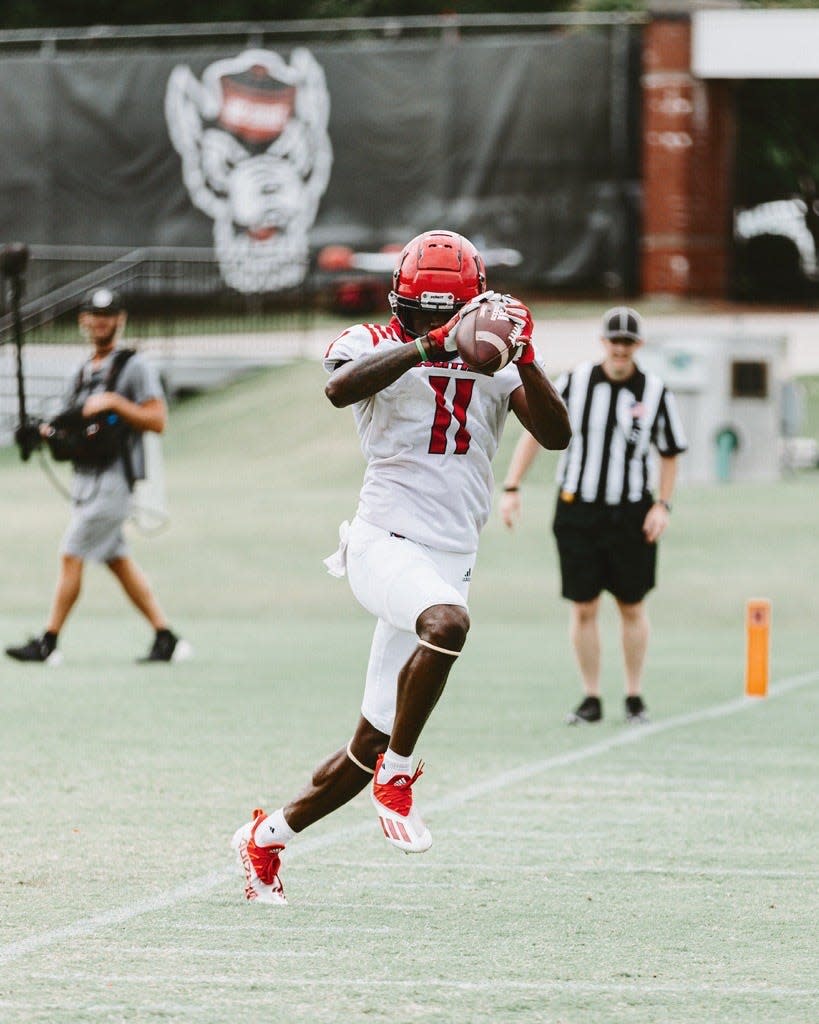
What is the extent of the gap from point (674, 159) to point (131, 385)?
17266mm

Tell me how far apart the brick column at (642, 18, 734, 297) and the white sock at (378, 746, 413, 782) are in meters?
22.3

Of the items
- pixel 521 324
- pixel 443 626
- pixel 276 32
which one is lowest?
pixel 443 626

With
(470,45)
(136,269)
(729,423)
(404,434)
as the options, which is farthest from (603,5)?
(404,434)

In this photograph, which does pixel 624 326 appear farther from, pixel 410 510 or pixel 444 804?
pixel 410 510

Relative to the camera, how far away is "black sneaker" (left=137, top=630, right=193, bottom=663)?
12016 mm

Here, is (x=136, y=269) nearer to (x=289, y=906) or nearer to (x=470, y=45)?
(x=470, y=45)

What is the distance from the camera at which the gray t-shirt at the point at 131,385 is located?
11453 millimetres

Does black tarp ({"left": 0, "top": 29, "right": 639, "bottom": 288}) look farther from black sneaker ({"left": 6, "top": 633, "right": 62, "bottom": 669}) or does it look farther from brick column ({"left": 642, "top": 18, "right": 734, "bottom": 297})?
black sneaker ({"left": 6, "top": 633, "right": 62, "bottom": 669})

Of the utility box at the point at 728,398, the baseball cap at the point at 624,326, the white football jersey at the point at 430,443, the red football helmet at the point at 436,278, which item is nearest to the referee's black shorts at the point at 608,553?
the baseball cap at the point at 624,326

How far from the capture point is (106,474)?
457 inches

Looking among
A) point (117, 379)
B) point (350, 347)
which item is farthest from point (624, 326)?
point (350, 347)

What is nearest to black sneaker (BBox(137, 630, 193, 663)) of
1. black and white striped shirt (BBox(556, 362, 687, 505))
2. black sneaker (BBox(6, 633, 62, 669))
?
black sneaker (BBox(6, 633, 62, 669))

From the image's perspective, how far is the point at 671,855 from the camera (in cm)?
695

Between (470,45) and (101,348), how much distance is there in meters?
16.7
